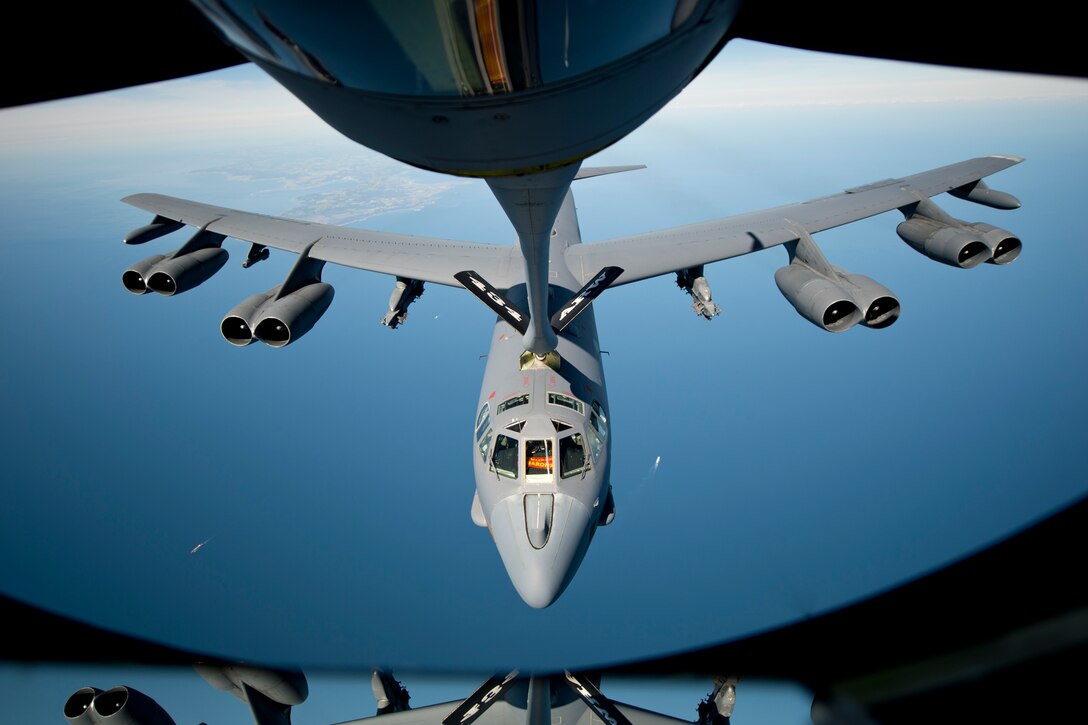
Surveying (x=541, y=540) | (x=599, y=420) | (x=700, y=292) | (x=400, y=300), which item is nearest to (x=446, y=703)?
(x=541, y=540)

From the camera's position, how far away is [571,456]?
725 cm

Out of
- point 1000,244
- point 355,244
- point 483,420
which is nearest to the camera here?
point 483,420


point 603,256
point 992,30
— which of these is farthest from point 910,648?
point 603,256

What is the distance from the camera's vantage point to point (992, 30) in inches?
112

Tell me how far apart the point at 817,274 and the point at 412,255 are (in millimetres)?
7762

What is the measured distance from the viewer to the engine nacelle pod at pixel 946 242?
1004 centimetres

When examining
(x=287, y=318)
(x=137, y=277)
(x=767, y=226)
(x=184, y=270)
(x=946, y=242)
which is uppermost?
(x=767, y=226)

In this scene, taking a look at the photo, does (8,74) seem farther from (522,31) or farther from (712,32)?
(712,32)

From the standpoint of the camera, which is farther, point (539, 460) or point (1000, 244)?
point (1000, 244)

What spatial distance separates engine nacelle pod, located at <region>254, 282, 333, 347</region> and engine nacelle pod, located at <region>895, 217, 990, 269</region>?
37.2ft

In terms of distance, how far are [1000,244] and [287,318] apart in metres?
12.4

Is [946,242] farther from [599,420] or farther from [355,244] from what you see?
[355,244]

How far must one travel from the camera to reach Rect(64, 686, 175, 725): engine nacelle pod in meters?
3.89

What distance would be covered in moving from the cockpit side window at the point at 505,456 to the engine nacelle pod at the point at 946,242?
8.88m
